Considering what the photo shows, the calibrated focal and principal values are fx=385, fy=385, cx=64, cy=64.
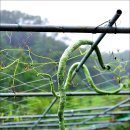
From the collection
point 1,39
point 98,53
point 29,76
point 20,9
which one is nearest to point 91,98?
point 20,9

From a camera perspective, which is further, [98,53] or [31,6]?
[31,6]

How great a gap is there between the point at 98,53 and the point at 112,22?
0.59ft

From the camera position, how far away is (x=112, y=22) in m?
1.13

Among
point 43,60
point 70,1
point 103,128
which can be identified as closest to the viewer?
point 43,60

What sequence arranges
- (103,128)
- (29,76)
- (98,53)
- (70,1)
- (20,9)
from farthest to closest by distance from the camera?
(103,128) → (70,1) → (20,9) → (29,76) → (98,53)

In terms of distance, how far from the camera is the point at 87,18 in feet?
9.50

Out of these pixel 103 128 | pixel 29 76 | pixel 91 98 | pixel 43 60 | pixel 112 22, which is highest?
pixel 112 22

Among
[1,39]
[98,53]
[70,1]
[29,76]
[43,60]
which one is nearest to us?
[98,53]

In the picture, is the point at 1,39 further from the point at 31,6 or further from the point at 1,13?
the point at 31,6

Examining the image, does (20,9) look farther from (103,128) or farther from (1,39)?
(103,128)

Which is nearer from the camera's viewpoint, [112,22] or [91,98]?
[112,22]

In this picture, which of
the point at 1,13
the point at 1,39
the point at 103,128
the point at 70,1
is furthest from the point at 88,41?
the point at 103,128

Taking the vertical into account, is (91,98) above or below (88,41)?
below

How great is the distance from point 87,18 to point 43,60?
1.37m
